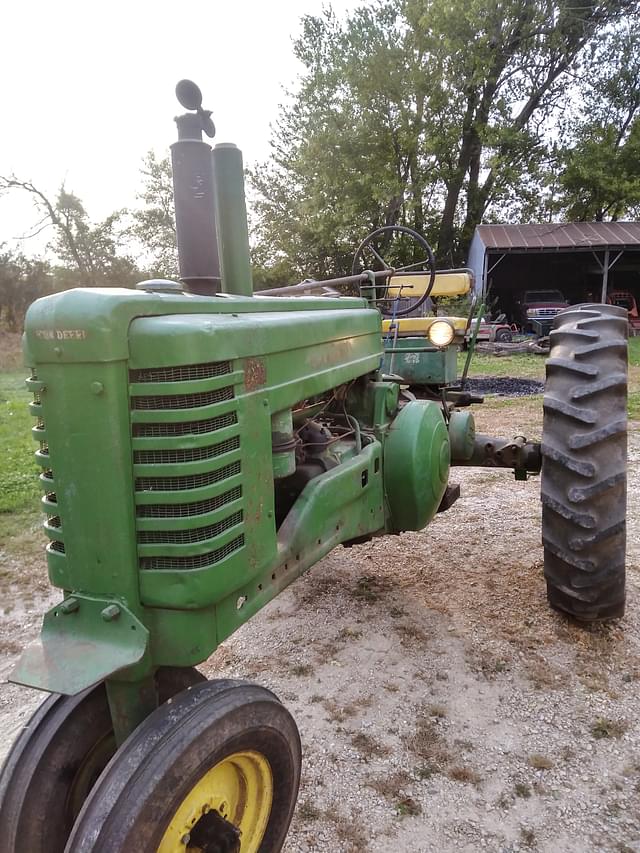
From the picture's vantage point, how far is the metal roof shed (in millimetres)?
18750

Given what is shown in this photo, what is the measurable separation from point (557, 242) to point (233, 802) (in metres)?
20.1

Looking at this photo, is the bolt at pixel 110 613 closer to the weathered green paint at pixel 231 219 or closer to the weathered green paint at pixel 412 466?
the weathered green paint at pixel 231 219

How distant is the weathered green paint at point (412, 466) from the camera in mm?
2717

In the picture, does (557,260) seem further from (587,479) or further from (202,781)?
(202,781)

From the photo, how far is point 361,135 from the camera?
20.0 meters

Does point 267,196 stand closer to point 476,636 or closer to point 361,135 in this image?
point 361,135

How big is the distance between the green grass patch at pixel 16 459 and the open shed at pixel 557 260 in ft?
41.9

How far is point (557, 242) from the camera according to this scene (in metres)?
19.2

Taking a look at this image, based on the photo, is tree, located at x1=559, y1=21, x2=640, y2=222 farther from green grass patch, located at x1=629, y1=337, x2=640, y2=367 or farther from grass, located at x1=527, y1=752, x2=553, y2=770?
grass, located at x1=527, y1=752, x2=553, y2=770

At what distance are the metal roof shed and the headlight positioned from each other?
14.9m

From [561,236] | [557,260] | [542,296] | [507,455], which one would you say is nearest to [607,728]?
[507,455]

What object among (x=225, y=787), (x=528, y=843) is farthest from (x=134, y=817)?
(x=528, y=843)

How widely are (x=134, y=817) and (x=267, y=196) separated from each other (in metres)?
22.9

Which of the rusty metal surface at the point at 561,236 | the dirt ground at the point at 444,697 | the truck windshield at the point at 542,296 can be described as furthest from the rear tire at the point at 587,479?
the truck windshield at the point at 542,296
